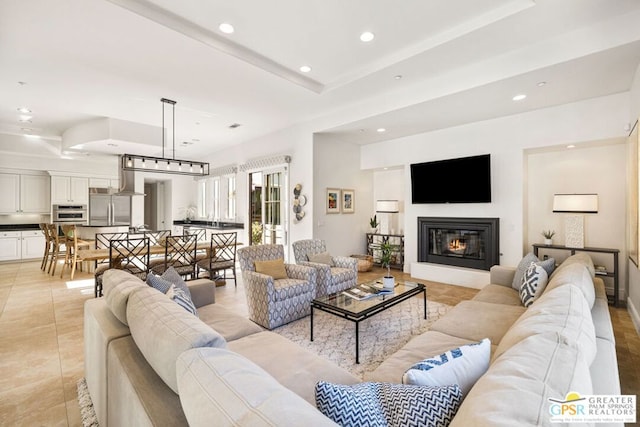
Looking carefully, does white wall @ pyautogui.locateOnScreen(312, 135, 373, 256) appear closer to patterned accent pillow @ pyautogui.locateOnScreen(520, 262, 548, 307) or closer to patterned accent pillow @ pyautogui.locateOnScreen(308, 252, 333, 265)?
patterned accent pillow @ pyautogui.locateOnScreen(308, 252, 333, 265)

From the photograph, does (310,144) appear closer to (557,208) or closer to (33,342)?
(557,208)

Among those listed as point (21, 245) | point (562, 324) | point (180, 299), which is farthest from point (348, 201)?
point (21, 245)

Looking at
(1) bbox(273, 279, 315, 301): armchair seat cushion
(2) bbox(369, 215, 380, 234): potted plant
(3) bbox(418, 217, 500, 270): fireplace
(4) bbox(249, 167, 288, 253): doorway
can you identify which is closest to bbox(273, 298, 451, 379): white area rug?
(1) bbox(273, 279, 315, 301): armchair seat cushion

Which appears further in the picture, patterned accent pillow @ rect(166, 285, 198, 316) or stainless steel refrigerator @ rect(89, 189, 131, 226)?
stainless steel refrigerator @ rect(89, 189, 131, 226)

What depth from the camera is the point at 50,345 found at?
302cm

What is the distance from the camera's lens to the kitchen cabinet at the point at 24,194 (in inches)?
299

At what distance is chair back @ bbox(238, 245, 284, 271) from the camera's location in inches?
150

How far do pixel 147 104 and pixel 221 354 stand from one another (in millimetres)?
5046

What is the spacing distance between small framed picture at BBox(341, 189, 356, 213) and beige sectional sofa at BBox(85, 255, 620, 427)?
4215 millimetres

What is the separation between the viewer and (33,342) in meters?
3.08

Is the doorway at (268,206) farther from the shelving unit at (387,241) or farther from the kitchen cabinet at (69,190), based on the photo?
the kitchen cabinet at (69,190)

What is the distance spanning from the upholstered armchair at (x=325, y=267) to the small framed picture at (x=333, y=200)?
1.48 meters

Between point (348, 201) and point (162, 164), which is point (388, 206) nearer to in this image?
point (348, 201)

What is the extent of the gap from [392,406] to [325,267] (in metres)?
3.11
